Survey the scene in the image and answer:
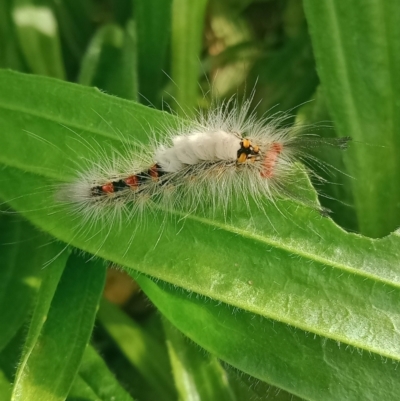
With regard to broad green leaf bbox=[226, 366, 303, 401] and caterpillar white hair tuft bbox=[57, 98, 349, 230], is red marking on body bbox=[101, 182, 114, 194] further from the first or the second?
broad green leaf bbox=[226, 366, 303, 401]

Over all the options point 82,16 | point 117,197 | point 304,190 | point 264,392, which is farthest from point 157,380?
point 82,16

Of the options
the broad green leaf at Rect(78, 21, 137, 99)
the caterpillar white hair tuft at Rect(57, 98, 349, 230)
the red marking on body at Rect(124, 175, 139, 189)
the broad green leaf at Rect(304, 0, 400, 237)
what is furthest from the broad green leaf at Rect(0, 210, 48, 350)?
the broad green leaf at Rect(304, 0, 400, 237)

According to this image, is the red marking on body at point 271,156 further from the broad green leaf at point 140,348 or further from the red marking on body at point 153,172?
the broad green leaf at point 140,348

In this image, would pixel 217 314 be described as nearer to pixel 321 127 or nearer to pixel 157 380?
pixel 157 380

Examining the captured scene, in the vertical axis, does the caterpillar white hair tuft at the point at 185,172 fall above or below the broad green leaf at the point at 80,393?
above

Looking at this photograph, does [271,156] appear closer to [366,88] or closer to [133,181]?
[366,88]

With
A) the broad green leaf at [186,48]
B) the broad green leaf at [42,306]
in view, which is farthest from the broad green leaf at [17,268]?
the broad green leaf at [186,48]
